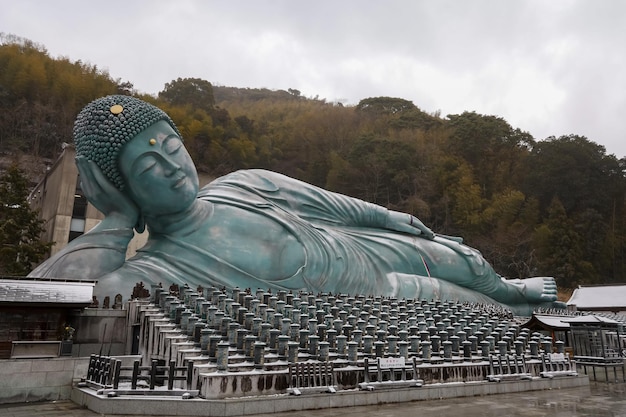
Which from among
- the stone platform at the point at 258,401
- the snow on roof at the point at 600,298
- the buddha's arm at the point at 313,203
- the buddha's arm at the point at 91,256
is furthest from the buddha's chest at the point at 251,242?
the snow on roof at the point at 600,298

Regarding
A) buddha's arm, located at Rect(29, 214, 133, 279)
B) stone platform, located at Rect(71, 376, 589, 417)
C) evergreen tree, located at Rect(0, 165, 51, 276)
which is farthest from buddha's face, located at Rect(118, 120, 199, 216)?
evergreen tree, located at Rect(0, 165, 51, 276)

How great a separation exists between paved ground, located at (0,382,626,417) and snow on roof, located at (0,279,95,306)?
161 cm

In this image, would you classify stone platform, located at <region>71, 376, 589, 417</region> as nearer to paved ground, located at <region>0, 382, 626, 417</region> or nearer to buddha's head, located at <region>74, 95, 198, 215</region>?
paved ground, located at <region>0, 382, 626, 417</region>

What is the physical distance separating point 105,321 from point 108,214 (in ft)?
13.2

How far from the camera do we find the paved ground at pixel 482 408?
6477mm

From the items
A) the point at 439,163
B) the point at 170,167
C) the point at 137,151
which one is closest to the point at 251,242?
the point at 170,167

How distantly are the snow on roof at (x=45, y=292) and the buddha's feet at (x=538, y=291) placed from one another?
15.1m

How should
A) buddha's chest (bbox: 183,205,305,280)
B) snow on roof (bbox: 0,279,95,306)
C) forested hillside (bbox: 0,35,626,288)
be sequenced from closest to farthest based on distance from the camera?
Result: 1. snow on roof (bbox: 0,279,95,306)
2. buddha's chest (bbox: 183,205,305,280)
3. forested hillside (bbox: 0,35,626,288)

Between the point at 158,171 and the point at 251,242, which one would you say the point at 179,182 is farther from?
the point at 251,242

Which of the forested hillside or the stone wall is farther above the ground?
the forested hillside

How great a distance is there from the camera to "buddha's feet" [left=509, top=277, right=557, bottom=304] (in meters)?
18.5

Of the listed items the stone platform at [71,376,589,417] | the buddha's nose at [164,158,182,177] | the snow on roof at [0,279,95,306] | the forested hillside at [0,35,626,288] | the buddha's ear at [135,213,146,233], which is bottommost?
the stone platform at [71,376,589,417]

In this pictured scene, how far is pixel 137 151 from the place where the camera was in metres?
12.0

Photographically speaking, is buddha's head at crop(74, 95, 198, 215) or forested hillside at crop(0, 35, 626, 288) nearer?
buddha's head at crop(74, 95, 198, 215)
